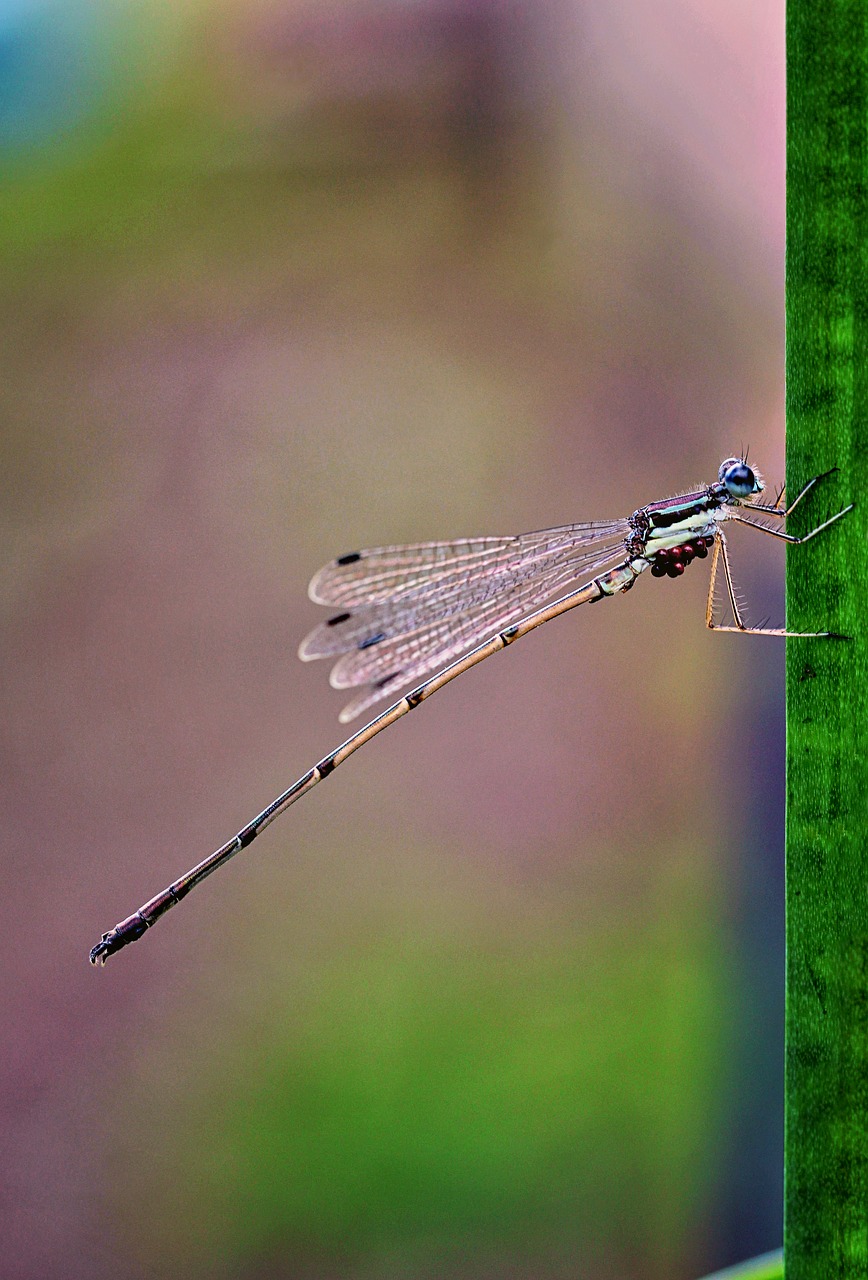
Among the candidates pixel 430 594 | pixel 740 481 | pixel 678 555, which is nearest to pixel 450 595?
pixel 430 594

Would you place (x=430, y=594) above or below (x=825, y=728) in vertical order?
above

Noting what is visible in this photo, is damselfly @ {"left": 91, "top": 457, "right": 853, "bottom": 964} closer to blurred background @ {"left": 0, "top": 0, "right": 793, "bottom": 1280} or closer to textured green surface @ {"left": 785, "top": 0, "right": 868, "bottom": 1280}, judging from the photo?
textured green surface @ {"left": 785, "top": 0, "right": 868, "bottom": 1280}

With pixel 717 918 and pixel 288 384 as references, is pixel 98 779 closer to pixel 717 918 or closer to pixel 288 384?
pixel 288 384

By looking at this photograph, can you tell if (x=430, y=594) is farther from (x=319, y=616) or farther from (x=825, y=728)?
(x=319, y=616)

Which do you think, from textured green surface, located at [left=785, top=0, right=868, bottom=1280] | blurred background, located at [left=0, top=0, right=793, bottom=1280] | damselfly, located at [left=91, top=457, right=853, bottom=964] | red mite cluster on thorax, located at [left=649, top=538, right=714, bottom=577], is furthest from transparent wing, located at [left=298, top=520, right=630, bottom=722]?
blurred background, located at [left=0, top=0, right=793, bottom=1280]

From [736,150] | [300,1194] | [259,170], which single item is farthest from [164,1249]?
[736,150]
